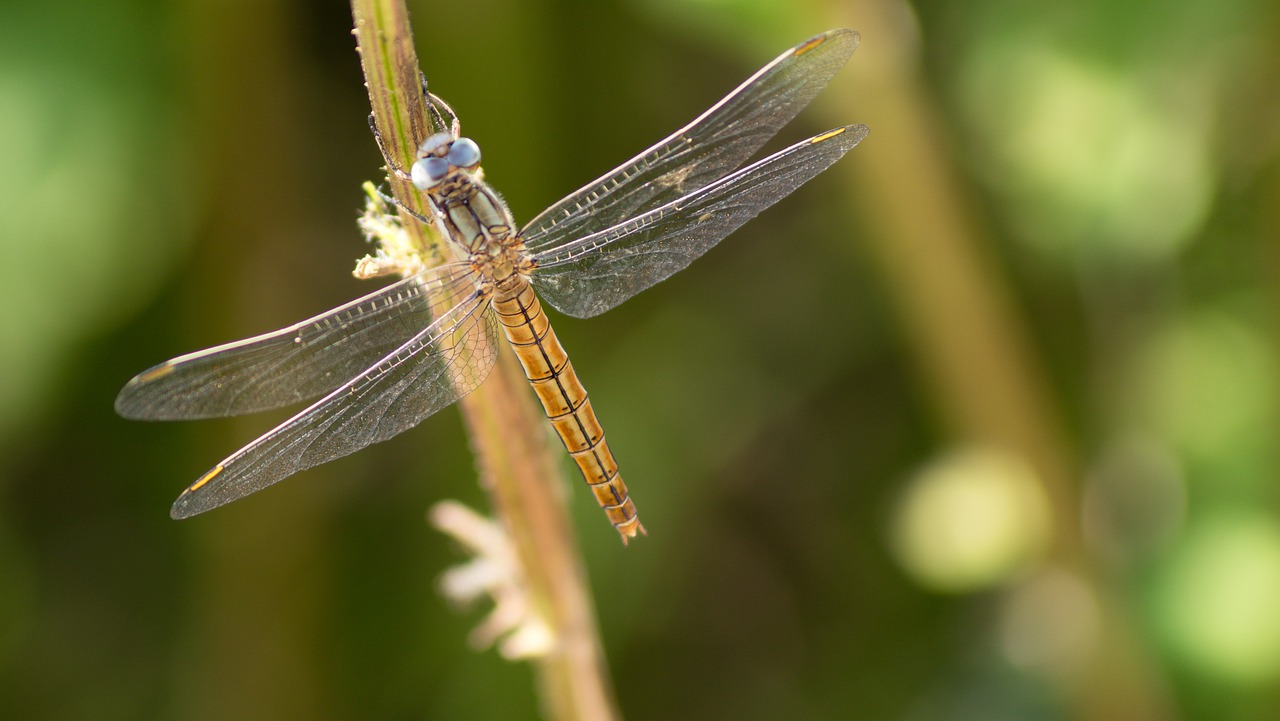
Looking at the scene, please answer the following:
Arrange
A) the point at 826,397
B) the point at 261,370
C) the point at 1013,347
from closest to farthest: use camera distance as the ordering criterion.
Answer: the point at 261,370 → the point at 1013,347 → the point at 826,397

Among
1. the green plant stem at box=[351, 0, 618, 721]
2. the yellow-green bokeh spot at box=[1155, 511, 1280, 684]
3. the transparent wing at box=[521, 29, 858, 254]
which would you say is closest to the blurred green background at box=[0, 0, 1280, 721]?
the yellow-green bokeh spot at box=[1155, 511, 1280, 684]

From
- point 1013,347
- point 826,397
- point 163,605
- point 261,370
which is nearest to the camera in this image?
point 261,370

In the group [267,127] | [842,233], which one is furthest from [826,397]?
[267,127]

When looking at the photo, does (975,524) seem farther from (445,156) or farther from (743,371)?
(445,156)

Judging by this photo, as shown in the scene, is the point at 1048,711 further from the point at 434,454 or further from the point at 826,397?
the point at 434,454

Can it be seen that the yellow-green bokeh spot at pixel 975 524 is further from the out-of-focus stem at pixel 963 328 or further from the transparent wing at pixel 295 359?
the transparent wing at pixel 295 359

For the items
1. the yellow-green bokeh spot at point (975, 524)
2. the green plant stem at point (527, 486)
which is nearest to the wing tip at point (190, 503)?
the green plant stem at point (527, 486)
